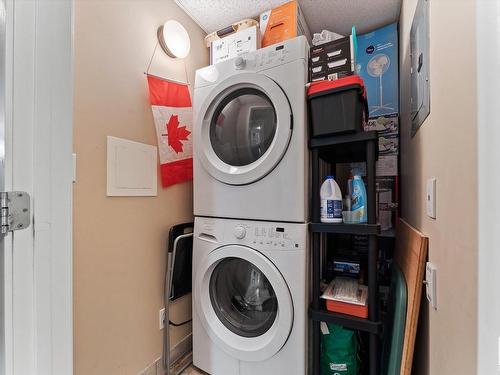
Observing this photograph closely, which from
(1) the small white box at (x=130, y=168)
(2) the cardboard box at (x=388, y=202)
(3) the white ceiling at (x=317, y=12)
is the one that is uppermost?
(3) the white ceiling at (x=317, y=12)

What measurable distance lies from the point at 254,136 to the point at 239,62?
1.27ft

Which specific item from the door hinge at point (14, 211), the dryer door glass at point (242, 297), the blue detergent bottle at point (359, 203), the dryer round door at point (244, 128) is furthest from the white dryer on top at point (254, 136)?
the door hinge at point (14, 211)

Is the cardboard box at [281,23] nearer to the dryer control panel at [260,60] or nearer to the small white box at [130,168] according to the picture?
the dryer control panel at [260,60]

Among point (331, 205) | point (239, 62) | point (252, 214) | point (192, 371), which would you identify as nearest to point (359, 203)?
point (331, 205)

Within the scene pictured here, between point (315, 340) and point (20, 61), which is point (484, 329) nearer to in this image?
point (315, 340)

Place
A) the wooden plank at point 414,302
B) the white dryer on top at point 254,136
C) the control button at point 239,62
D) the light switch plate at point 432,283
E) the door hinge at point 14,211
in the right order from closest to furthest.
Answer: the door hinge at point 14,211 < the light switch plate at point 432,283 < the wooden plank at point 414,302 < the white dryer on top at point 254,136 < the control button at point 239,62

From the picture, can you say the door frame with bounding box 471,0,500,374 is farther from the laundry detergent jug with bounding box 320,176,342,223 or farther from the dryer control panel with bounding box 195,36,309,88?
the dryer control panel with bounding box 195,36,309,88

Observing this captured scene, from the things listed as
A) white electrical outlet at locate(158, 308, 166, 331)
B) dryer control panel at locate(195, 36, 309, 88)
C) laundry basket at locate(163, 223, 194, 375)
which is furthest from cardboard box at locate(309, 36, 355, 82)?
white electrical outlet at locate(158, 308, 166, 331)

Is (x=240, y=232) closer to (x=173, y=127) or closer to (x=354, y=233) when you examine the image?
(x=354, y=233)

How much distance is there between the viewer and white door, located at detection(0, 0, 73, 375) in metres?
0.57

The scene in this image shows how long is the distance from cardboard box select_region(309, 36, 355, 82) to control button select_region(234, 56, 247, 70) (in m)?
0.37

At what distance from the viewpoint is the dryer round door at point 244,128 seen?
1.17 metres

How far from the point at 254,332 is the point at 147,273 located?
65cm

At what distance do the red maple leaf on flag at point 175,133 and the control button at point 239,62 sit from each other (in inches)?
18.8
